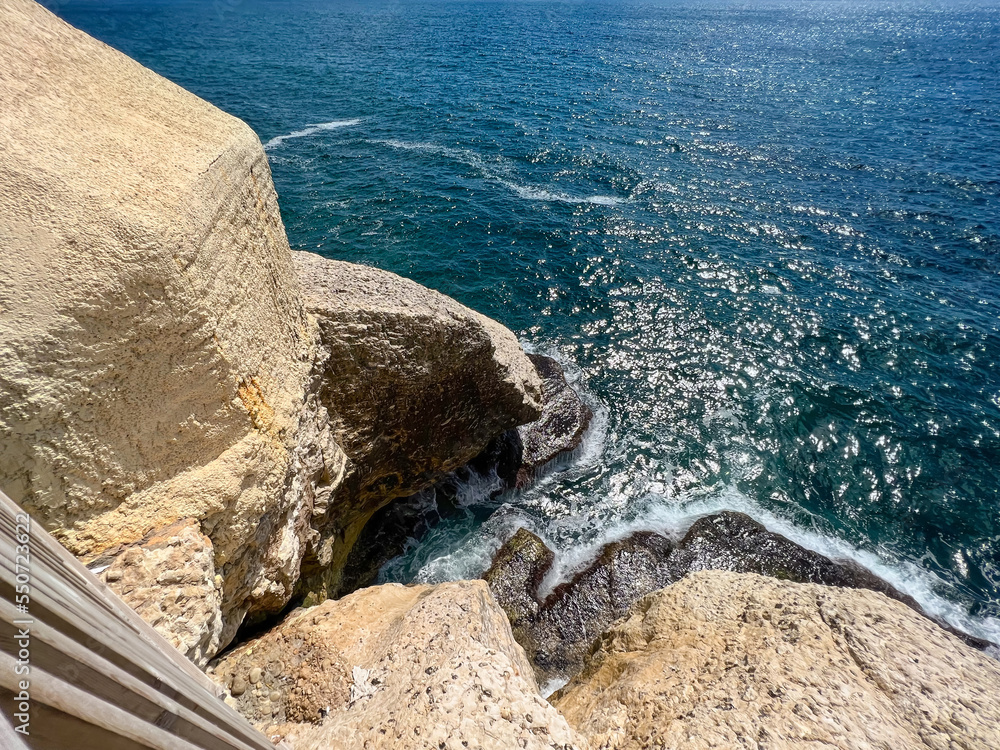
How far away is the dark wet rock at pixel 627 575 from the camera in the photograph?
9.38m

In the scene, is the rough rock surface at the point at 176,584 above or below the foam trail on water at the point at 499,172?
above

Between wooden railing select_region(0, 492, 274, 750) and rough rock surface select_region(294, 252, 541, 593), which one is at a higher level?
wooden railing select_region(0, 492, 274, 750)

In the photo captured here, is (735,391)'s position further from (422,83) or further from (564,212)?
(422,83)

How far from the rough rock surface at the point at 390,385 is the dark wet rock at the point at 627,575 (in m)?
2.92

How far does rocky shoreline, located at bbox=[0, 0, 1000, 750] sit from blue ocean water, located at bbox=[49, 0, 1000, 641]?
196 inches

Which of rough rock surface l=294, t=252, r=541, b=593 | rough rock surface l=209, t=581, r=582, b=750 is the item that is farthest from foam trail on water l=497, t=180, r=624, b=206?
rough rock surface l=209, t=581, r=582, b=750

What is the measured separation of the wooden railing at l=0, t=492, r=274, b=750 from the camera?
5.23 ft

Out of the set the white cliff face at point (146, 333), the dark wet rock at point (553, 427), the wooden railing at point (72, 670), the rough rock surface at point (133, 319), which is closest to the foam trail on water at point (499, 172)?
the dark wet rock at point (553, 427)

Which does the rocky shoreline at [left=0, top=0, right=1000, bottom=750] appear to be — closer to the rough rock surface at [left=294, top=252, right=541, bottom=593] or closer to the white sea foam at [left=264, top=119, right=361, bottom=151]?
the rough rock surface at [left=294, top=252, right=541, bottom=593]

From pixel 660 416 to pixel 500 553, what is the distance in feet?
19.7

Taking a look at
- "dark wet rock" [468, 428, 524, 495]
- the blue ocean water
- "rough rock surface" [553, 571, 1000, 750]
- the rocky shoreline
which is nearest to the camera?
the rocky shoreline

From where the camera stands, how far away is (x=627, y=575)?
10.3m

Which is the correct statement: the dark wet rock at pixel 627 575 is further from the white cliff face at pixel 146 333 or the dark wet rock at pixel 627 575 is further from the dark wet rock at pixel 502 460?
the white cliff face at pixel 146 333

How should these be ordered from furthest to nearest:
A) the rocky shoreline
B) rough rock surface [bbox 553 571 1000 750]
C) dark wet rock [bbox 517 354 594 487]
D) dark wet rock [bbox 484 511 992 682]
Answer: dark wet rock [bbox 517 354 594 487]
dark wet rock [bbox 484 511 992 682]
rough rock surface [bbox 553 571 1000 750]
the rocky shoreline
